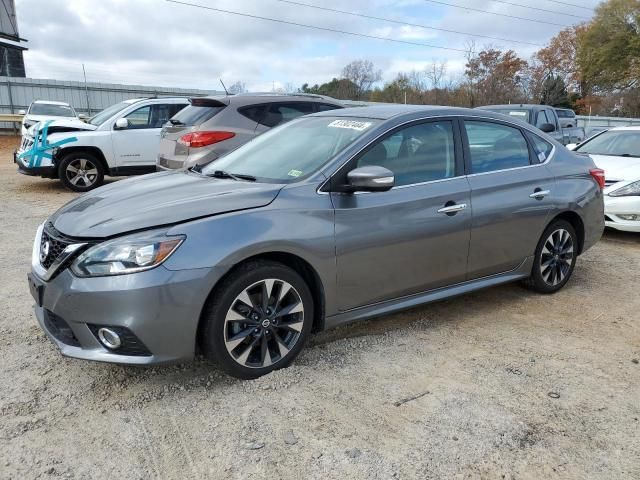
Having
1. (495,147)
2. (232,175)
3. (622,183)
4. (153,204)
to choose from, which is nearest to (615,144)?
(622,183)

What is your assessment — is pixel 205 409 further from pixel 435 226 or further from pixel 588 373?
pixel 588 373

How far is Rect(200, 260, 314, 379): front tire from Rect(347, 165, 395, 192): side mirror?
0.66 meters

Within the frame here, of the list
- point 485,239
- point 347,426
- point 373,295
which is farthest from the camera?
point 485,239

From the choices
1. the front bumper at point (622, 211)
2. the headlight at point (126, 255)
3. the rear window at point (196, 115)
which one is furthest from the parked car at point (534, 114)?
the headlight at point (126, 255)

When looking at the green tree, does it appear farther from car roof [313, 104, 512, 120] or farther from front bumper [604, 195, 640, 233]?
car roof [313, 104, 512, 120]

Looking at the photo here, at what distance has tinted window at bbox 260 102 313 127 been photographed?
7637mm

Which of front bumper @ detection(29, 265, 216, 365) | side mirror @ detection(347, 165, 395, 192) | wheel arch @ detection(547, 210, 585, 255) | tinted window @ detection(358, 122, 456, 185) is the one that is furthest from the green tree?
front bumper @ detection(29, 265, 216, 365)

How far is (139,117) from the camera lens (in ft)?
34.2

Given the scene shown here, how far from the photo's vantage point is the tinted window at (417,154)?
12.0 ft

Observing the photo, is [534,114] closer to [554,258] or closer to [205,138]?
[205,138]

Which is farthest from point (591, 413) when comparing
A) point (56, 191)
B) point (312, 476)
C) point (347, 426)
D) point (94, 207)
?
point (56, 191)

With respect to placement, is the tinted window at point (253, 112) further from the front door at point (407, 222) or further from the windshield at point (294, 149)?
the front door at point (407, 222)

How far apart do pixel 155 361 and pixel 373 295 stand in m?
1.43

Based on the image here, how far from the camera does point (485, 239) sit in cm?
410
